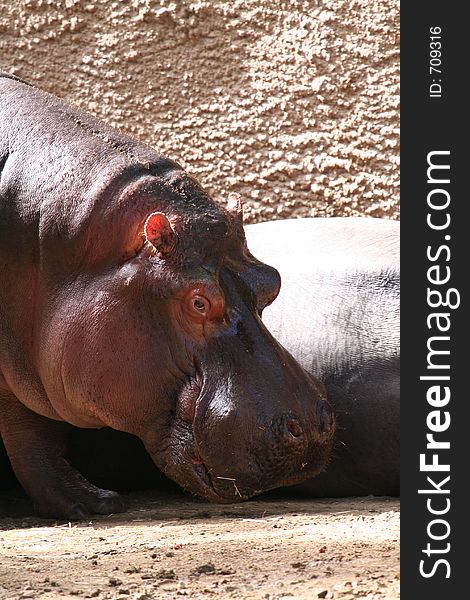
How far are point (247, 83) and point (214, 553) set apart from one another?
353cm

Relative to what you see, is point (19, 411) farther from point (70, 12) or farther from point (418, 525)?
point (70, 12)

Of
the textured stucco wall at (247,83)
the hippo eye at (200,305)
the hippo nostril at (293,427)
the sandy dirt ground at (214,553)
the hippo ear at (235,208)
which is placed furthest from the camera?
the textured stucco wall at (247,83)

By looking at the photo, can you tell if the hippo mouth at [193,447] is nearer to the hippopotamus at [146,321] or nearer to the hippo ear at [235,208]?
the hippopotamus at [146,321]

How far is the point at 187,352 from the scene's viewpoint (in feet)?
11.0

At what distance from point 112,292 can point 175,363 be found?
0.29 metres

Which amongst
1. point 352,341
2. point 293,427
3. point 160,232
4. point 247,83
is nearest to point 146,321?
point 160,232

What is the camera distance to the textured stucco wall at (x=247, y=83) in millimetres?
5891

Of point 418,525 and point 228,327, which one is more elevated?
point 228,327

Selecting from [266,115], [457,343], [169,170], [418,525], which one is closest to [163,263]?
[169,170]

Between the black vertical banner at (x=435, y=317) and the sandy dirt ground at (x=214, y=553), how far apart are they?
0.11m

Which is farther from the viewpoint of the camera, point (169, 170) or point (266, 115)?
point (266, 115)

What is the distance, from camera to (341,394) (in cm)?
397

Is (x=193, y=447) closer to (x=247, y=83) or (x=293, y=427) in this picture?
(x=293, y=427)

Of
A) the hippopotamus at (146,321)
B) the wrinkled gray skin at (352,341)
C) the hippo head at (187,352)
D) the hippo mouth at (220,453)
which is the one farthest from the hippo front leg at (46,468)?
the wrinkled gray skin at (352,341)
